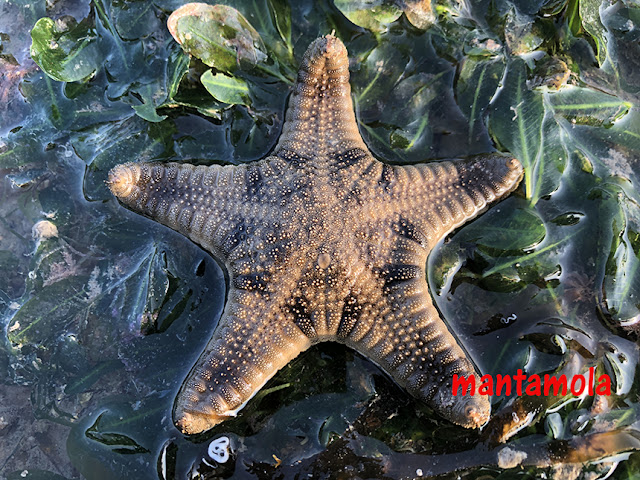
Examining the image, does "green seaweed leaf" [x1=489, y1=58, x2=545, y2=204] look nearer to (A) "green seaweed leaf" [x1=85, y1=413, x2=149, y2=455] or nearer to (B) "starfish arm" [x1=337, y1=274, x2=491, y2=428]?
(B) "starfish arm" [x1=337, y1=274, x2=491, y2=428]

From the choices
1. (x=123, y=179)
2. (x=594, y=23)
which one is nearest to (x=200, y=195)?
(x=123, y=179)

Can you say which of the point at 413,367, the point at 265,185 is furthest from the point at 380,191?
the point at 413,367

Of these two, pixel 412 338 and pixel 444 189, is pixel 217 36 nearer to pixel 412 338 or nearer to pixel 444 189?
pixel 444 189

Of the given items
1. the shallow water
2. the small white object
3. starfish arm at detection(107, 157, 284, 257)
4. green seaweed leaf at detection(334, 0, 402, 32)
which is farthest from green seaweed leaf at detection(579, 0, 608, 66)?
the small white object

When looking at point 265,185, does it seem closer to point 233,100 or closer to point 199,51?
point 233,100

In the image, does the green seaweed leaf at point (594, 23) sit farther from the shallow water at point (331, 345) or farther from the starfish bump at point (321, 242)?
the starfish bump at point (321, 242)

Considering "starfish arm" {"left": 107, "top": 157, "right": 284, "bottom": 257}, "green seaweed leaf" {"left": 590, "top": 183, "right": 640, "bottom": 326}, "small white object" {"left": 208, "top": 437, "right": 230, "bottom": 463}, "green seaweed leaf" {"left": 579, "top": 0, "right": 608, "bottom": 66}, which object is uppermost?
"green seaweed leaf" {"left": 579, "top": 0, "right": 608, "bottom": 66}
